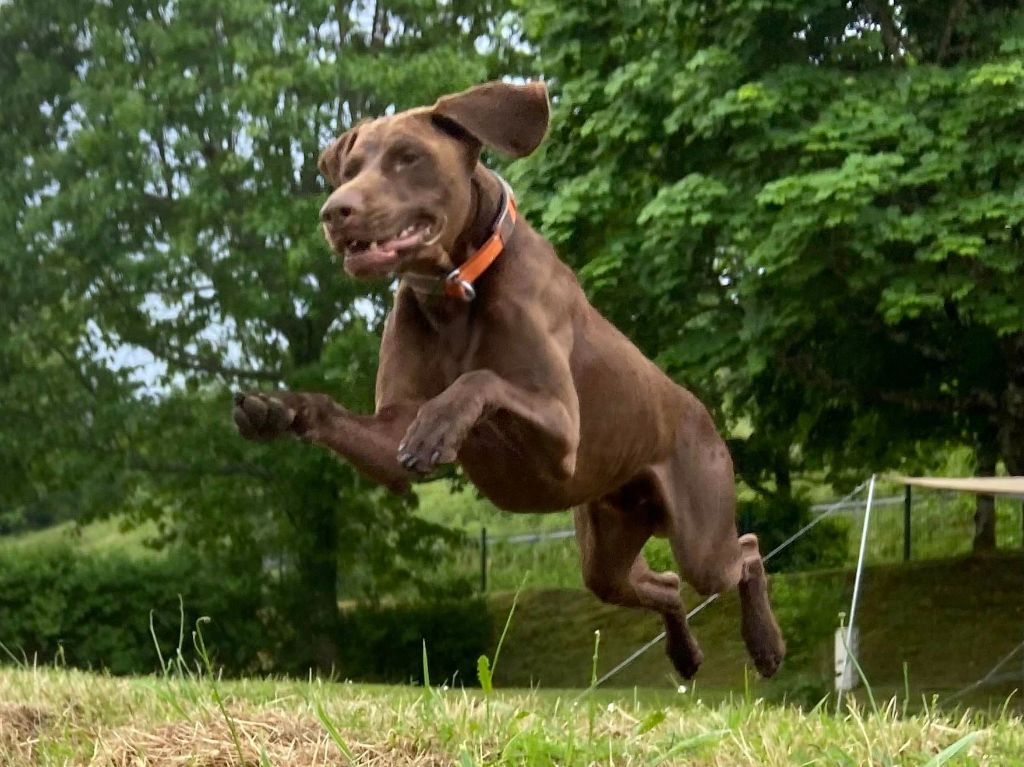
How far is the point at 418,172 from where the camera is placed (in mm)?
3125

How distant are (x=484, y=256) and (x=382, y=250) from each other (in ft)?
1.30

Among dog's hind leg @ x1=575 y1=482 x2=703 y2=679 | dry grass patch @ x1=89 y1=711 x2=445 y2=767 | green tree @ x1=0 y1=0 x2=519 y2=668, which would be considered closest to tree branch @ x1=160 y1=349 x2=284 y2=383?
green tree @ x1=0 y1=0 x2=519 y2=668

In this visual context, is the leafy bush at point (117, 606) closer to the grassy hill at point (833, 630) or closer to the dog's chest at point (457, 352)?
the grassy hill at point (833, 630)

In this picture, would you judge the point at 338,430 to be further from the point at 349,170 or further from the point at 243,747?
the point at 243,747

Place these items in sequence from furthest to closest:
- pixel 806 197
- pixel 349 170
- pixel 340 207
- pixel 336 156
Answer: pixel 806 197, pixel 336 156, pixel 349 170, pixel 340 207

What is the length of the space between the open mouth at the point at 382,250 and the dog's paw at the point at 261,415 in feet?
1.14

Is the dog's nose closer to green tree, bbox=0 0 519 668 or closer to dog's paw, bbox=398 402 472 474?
dog's paw, bbox=398 402 472 474

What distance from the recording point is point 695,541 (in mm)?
4293

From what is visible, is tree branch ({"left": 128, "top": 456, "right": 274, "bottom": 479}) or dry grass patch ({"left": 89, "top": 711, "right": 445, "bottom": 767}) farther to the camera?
tree branch ({"left": 128, "top": 456, "right": 274, "bottom": 479})

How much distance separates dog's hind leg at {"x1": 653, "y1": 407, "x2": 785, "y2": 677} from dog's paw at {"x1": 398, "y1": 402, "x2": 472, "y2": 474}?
57.5 inches

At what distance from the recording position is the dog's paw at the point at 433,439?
109 inches

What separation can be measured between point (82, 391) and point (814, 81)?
9.31 metres

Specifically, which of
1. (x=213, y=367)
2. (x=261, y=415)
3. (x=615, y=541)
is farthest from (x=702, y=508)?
(x=213, y=367)

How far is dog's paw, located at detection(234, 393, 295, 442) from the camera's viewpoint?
2953mm
